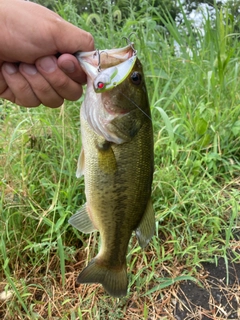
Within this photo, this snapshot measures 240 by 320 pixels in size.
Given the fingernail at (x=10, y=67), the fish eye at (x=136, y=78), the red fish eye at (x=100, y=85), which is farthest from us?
the fingernail at (x=10, y=67)

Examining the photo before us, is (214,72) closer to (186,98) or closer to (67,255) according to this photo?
(186,98)

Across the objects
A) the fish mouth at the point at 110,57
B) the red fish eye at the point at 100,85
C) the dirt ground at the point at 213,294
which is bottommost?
the dirt ground at the point at 213,294

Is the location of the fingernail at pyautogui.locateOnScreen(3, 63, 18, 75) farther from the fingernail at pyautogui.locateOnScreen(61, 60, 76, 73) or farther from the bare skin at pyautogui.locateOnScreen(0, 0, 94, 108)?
the fingernail at pyautogui.locateOnScreen(61, 60, 76, 73)

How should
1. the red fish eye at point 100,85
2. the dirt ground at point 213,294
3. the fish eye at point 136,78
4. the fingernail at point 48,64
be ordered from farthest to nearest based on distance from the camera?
the dirt ground at point 213,294
the fingernail at point 48,64
the fish eye at point 136,78
the red fish eye at point 100,85

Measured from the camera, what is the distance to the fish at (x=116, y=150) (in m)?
1.24

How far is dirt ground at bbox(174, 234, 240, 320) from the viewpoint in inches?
78.7

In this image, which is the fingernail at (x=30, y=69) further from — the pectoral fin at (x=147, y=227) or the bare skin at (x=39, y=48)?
the pectoral fin at (x=147, y=227)

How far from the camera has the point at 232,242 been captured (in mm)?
2266

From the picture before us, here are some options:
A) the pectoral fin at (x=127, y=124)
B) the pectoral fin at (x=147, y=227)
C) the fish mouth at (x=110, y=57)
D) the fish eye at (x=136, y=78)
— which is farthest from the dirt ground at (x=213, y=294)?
the fish mouth at (x=110, y=57)

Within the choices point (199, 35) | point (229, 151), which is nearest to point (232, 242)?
point (229, 151)

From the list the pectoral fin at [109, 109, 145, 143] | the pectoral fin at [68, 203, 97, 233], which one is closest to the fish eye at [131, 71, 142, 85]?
the pectoral fin at [109, 109, 145, 143]

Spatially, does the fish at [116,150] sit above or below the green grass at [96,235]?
above

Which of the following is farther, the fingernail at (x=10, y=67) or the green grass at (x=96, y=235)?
the green grass at (x=96, y=235)

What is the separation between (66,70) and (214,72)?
191cm
